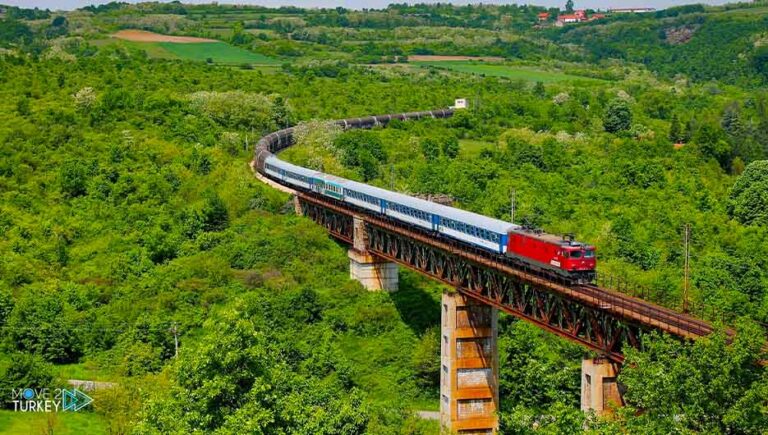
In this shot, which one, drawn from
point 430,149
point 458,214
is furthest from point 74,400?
point 430,149

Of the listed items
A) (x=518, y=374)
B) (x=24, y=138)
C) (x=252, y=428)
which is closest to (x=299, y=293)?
(x=518, y=374)

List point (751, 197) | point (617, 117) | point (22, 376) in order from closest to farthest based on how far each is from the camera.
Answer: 1. point (22, 376)
2. point (751, 197)
3. point (617, 117)

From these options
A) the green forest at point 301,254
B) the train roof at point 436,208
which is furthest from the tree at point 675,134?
the train roof at point 436,208

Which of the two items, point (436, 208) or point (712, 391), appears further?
point (436, 208)

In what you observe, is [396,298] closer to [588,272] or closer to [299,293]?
[299,293]

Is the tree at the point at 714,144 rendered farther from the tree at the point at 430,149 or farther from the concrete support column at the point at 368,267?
the concrete support column at the point at 368,267

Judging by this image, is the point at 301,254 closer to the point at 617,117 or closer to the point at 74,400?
the point at 74,400

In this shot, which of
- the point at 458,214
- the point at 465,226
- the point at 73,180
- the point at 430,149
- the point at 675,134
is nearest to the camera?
the point at 465,226
